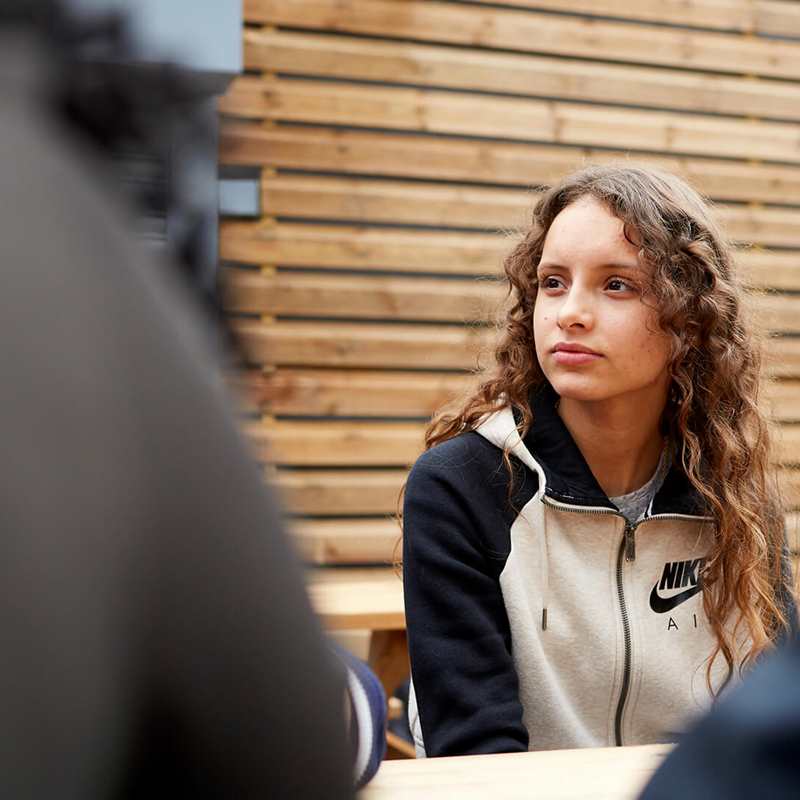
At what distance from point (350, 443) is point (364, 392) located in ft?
0.62

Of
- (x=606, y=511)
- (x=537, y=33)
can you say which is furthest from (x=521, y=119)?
(x=606, y=511)

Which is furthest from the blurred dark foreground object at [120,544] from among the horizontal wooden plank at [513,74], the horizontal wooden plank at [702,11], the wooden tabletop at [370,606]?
the horizontal wooden plank at [702,11]

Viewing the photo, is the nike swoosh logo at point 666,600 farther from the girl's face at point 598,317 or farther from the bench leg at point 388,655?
the bench leg at point 388,655

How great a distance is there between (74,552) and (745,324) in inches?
60.5

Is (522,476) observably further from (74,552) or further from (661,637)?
(74,552)

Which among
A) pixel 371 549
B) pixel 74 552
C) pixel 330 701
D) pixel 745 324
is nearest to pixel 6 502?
pixel 74 552

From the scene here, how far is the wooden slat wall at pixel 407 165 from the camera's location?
383 cm

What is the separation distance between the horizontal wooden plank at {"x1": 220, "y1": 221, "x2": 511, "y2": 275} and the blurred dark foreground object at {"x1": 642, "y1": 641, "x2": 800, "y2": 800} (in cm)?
347

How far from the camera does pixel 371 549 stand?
3857 mm

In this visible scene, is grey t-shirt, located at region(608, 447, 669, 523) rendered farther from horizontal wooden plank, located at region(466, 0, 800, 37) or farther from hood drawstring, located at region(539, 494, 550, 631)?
horizontal wooden plank, located at region(466, 0, 800, 37)

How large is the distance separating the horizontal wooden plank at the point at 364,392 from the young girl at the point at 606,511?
212 cm

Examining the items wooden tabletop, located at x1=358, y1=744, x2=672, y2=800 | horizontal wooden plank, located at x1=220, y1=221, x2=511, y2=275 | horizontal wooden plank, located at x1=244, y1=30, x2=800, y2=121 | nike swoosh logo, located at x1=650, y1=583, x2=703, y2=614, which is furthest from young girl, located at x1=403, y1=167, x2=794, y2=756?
horizontal wooden plank, located at x1=244, y1=30, x2=800, y2=121

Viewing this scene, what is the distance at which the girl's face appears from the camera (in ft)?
5.16

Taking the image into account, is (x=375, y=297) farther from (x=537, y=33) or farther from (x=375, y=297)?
(x=537, y=33)
